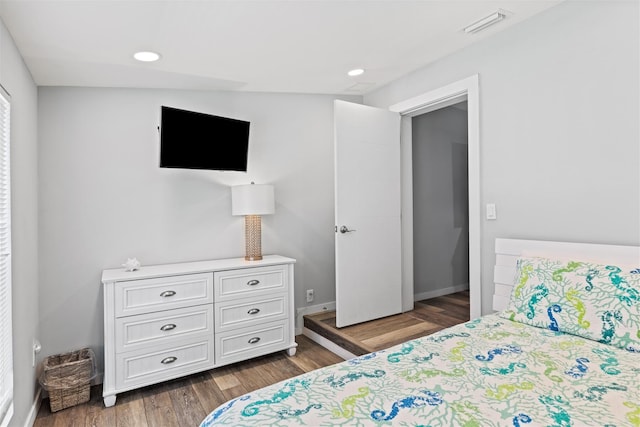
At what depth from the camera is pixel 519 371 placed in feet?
4.69

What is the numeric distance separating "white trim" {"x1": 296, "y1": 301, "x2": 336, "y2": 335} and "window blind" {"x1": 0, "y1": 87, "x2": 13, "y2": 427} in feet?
7.43

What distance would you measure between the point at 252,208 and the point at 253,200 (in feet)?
0.22

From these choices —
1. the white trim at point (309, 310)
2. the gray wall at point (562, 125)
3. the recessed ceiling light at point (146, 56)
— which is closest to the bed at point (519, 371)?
the gray wall at point (562, 125)

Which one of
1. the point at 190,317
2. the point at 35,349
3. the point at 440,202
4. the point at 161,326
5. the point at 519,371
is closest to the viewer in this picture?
the point at 519,371

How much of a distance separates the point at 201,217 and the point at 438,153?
111 inches

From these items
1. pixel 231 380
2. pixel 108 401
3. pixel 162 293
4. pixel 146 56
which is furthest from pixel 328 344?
pixel 146 56

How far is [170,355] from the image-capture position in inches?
104

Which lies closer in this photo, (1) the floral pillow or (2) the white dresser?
(1) the floral pillow

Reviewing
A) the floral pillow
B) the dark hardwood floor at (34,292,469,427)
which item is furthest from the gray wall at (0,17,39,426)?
the floral pillow

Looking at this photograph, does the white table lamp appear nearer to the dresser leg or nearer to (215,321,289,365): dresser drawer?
(215,321,289,365): dresser drawer

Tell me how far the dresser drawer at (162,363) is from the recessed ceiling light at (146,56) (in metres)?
1.96

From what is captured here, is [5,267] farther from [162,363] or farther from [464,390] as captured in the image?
[464,390]

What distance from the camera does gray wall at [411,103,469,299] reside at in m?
4.30

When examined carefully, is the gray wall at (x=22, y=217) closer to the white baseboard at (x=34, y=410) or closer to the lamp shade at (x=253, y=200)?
the white baseboard at (x=34, y=410)
